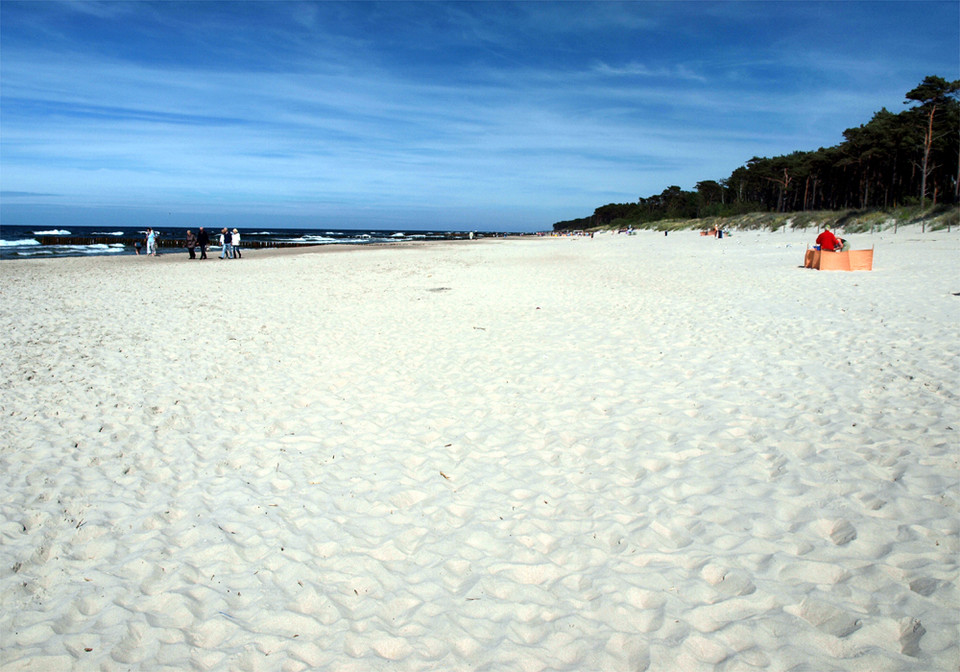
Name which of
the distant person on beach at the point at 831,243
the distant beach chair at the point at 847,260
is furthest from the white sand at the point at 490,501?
the distant person on beach at the point at 831,243

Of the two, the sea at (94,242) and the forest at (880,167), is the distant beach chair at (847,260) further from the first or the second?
the sea at (94,242)

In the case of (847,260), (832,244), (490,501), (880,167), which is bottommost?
(490,501)

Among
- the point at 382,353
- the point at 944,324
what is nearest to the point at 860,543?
the point at 382,353

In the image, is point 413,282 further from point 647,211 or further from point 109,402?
point 647,211

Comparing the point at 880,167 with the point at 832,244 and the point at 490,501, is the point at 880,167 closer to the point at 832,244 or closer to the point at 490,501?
the point at 832,244

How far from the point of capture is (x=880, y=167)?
177 ft

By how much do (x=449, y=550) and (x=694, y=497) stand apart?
1.91 m

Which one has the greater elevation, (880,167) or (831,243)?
(880,167)

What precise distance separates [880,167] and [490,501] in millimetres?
68155

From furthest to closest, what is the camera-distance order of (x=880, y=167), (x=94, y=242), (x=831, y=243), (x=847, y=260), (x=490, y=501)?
1. (x=880, y=167)
2. (x=94, y=242)
3. (x=831, y=243)
4. (x=847, y=260)
5. (x=490, y=501)

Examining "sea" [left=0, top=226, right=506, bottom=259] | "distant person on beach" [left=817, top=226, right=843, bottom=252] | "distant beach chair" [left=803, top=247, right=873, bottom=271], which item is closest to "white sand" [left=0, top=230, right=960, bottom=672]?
"distant beach chair" [left=803, top=247, right=873, bottom=271]

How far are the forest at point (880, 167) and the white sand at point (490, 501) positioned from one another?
3627 centimetres

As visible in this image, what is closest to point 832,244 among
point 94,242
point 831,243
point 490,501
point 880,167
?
point 831,243

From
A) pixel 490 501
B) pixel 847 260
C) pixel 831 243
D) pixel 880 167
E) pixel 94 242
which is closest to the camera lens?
pixel 490 501
